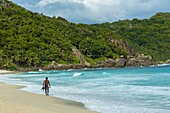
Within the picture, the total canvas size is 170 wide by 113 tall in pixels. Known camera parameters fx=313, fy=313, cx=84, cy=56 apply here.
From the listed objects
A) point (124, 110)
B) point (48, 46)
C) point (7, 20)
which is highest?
point (7, 20)

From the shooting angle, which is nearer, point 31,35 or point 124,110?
point 124,110

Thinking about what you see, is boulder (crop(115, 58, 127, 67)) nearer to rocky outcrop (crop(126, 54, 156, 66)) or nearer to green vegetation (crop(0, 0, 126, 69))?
rocky outcrop (crop(126, 54, 156, 66))

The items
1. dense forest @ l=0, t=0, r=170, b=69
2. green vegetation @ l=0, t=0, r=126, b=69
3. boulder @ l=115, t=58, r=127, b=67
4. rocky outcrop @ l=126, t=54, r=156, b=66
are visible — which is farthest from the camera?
rocky outcrop @ l=126, t=54, r=156, b=66

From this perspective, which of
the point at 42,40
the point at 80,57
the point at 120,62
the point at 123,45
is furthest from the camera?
the point at 123,45

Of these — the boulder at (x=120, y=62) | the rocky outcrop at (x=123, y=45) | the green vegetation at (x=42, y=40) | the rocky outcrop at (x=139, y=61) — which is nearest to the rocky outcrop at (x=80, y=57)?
the green vegetation at (x=42, y=40)

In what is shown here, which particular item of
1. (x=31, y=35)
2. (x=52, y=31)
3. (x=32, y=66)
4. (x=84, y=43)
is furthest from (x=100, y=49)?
(x=32, y=66)

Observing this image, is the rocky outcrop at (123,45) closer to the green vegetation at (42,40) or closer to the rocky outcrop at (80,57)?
the green vegetation at (42,40)

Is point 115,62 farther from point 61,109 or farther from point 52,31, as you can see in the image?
point 61,109

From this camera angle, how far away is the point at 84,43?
153 m

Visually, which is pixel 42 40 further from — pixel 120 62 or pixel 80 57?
pixel 120 62

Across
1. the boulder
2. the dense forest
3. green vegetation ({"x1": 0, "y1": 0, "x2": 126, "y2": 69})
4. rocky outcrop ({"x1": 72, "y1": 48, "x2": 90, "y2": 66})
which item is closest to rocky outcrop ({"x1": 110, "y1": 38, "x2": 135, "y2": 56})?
the dense forest

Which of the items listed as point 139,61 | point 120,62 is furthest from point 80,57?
point 139,61

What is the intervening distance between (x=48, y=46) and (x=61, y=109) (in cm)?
11331

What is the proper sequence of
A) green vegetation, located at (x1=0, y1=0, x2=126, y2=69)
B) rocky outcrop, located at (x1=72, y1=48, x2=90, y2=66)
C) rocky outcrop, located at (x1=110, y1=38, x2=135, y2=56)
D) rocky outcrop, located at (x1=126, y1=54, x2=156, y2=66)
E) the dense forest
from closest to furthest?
green vegetation, located at (x1=0, y1=0, x2=126, y2=69), the dense forest, rocky outcrop, located at (x1=72, y1=48, x2=90, y2=66), rocky outcrop, located at (x1=126, y1=54, x2=156, y2=66), rocky outcrop, located at (x1=110, y1=38, x2=135, y2=56)
